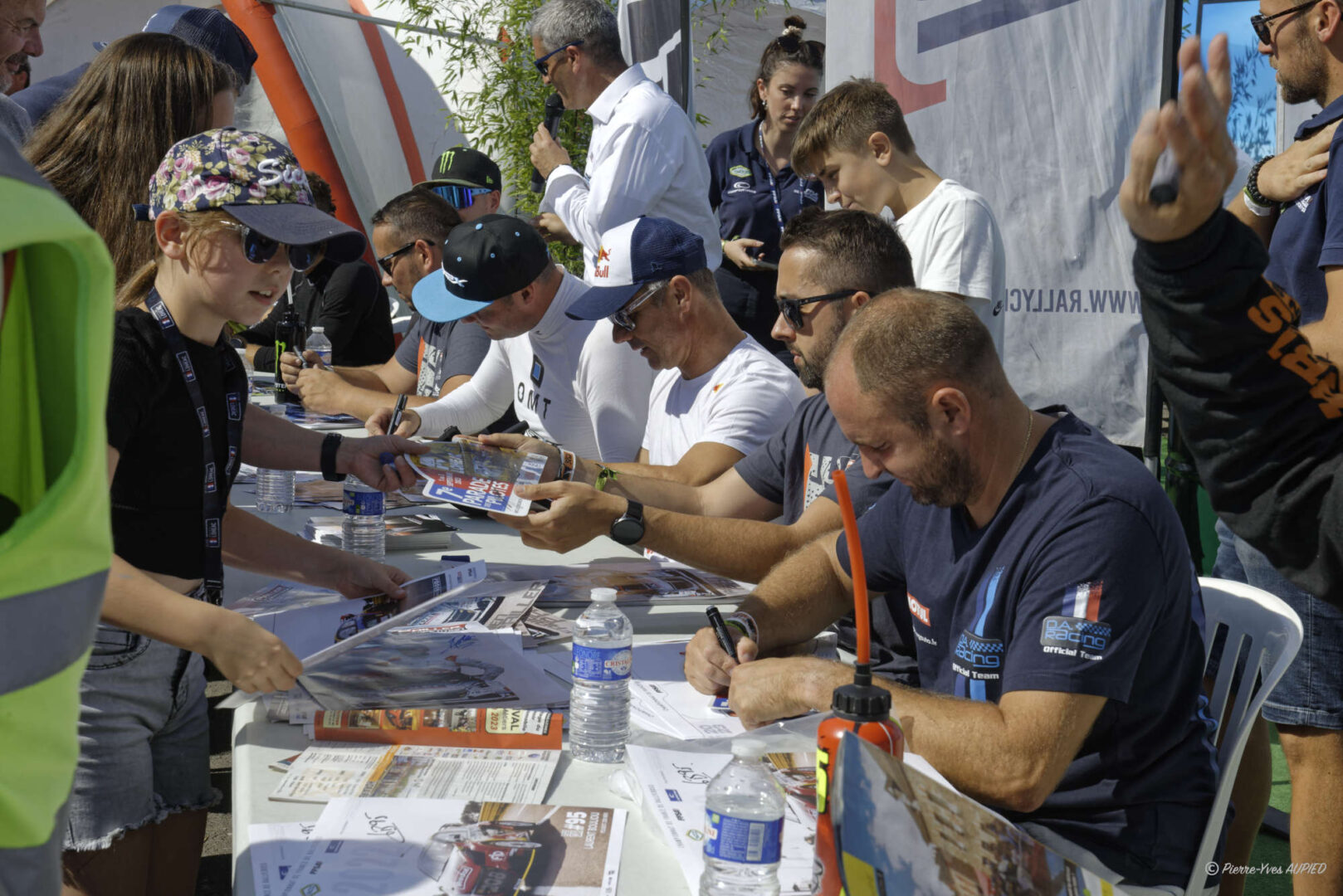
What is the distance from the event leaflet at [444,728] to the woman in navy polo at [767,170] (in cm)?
339

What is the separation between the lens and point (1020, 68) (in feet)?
13.9

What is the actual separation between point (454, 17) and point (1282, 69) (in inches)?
310

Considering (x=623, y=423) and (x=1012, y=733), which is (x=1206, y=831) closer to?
(x=1012, y=733)

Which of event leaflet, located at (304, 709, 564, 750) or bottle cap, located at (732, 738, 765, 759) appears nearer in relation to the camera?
bottle cap, located at (732, 738, 765, 759)

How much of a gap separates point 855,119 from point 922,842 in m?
2.75

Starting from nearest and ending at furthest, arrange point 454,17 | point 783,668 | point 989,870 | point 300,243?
point 989,870
point 783,668
point 300,243
point 454,17

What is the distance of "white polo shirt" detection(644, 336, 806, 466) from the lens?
304 centimetres

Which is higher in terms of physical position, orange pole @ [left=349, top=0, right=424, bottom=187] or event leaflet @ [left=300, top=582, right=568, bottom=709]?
orange pole @ [left=349, top=0, right=424, bottom=187]

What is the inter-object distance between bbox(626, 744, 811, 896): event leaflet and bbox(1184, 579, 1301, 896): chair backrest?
27.8 inches

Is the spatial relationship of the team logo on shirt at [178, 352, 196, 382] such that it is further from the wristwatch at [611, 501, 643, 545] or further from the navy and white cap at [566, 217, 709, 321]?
the navy and white cap at [566, 217, 709, 321]

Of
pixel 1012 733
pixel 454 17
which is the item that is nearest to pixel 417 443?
pixel 1012 733

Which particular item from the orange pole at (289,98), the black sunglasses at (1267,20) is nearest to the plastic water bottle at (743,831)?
the black sunglasses at (1267,20)

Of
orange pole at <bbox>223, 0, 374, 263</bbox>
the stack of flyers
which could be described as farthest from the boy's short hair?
orange pole at <bbox>223, 0, 374, 263</bbox>

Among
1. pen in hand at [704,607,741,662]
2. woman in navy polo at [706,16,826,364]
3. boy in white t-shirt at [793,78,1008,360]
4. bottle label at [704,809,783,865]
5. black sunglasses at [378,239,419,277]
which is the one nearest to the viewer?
bottle label at [704,809,783,865]
